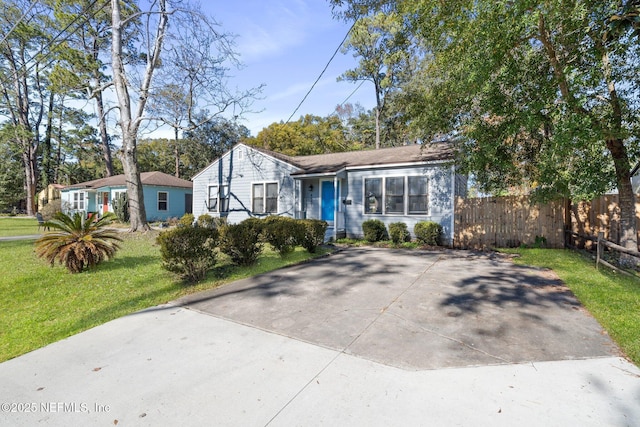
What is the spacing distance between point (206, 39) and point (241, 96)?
2691 millimetres

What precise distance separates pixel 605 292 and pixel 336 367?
4974 mm

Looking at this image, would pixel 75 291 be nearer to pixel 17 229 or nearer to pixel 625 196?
pixel 625 196

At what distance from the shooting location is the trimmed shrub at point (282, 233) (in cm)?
805

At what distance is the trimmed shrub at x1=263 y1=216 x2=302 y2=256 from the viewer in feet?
26.4

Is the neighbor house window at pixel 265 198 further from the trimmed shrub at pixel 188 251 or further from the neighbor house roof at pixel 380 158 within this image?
the trimmed shrub at pixel 188 251

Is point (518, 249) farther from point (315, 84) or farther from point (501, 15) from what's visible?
Result: point (315, 84)

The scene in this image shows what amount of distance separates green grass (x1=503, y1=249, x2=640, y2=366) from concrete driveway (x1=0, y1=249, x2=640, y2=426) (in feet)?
0.55

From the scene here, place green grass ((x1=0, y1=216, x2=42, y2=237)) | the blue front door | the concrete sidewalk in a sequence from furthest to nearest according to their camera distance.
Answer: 1. green grass ((x1=0, y1=216, x2=42, y2=237))
2. the blue front door
3. the concrete sidewalk

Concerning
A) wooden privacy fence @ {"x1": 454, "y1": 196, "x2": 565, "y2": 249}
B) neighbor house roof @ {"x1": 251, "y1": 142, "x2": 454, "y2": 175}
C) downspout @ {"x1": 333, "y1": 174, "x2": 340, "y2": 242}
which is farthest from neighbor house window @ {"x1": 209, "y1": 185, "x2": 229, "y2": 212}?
wooden privacy fence @ {"x1": 454, "y1": 196, "x2": 565, "y2": 249}

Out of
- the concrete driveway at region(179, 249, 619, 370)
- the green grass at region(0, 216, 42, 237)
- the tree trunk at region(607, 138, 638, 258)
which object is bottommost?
the concrete driveway at region(179, 249, 619, 370)

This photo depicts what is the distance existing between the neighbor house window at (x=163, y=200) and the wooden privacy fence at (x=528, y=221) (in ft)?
65.8

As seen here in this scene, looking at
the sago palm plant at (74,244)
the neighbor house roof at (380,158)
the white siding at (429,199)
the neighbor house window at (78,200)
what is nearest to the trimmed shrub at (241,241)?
the sago palm plant at (74,244)

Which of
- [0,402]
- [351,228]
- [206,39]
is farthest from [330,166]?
[0,402]

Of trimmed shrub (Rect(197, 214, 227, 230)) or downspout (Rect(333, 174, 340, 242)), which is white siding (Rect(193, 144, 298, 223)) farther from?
downspout (Rect(333, 174, 340, 242))
